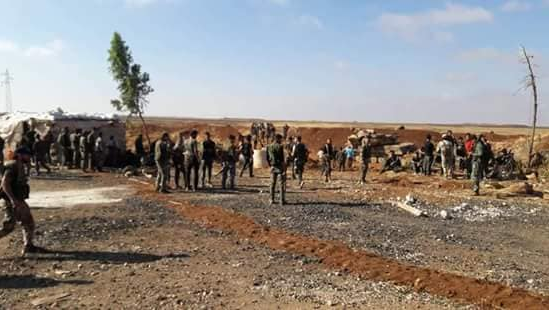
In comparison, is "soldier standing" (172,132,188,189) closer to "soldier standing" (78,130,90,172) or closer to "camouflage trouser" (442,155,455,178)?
"soldier standing" (78,130,90,172)

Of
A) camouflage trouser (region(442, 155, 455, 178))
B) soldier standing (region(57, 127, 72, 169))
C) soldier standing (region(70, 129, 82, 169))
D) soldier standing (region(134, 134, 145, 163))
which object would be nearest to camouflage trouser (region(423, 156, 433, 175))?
camouflage trouser (region(442, 155, 455, 178))

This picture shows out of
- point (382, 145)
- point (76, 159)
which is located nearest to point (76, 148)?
point (76, 159)

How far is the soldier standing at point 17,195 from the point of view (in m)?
9.27

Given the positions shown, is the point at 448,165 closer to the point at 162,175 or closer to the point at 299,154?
the point at 299,154

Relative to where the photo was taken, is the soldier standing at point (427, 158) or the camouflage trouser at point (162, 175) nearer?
the camouflage trouser at point (162, 175)

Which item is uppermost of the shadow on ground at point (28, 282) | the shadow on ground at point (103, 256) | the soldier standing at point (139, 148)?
the soldier standing at point (139, 148)

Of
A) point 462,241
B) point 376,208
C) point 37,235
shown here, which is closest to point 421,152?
point 376,208

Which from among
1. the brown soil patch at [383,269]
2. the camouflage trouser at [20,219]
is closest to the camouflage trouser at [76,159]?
the brown soil patch at [383,269]

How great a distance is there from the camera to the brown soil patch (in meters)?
7.62

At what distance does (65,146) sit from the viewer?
82.6 ft

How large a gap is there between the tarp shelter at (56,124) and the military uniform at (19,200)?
18.7 meters

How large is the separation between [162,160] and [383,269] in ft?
31.4

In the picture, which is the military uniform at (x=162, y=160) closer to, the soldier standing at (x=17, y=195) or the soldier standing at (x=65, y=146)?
the soldier standing at (x=17, y=195)

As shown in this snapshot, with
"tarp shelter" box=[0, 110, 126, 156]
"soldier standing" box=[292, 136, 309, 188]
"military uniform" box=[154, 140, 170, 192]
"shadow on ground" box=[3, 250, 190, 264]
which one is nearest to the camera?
"shadow on ground" box=[3, 250, 190, 264]
